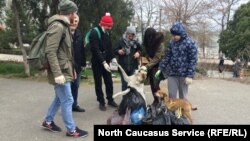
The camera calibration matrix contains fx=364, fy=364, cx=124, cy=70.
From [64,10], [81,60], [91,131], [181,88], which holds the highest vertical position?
[64,10]

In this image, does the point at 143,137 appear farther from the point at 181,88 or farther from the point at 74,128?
the point at 181,88

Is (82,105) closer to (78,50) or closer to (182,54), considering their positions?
(78,50)

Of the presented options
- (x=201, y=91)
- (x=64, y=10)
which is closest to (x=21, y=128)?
(x=64, y=10)

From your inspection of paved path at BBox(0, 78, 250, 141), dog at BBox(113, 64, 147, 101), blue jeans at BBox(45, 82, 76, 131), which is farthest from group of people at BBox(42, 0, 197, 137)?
paved path at BBox(0, 78, 250, 141)

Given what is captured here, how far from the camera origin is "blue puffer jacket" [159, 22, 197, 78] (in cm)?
559

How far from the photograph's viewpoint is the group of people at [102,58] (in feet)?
15.9

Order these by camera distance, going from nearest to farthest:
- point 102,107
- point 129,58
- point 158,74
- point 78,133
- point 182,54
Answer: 1. point 78,133
2. point 182,54
3. point 158,74
4. point 129,58
5. point 102,107

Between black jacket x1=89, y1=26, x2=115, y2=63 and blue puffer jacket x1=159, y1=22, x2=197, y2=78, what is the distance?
1232 millimetres

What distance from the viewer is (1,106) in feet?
23.4

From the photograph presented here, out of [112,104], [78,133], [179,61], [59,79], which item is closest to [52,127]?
[78,133]

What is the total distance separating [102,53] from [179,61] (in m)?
1.47

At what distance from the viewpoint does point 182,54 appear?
564cm

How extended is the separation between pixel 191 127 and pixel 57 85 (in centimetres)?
185

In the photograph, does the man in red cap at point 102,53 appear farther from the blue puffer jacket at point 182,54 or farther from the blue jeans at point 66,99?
the blue jeans at point 66,99
